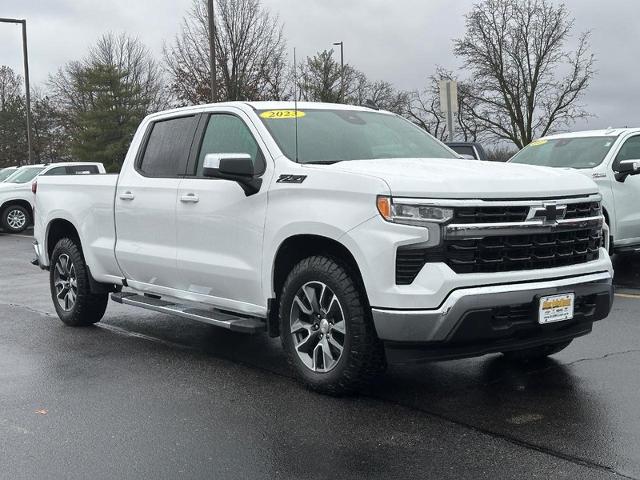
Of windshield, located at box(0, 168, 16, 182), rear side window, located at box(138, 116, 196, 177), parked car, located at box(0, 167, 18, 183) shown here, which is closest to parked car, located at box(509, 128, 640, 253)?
rear side window, located at box(138, 116, 196, 177)

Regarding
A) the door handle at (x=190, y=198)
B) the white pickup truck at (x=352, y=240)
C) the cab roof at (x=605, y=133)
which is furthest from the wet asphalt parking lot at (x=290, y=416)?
the cab roof at (x=605, y=133)

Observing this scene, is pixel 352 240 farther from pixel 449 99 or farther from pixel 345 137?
pixel 449 99

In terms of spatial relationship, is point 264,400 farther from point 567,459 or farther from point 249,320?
point 567,459

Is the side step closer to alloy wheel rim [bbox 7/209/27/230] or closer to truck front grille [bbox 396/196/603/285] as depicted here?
truck front grille [bbox 396/196/603/285]

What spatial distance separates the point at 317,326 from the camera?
4914mm

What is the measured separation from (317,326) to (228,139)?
171 cm

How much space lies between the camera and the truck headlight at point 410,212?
169 inches

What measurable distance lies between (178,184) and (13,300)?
437 cm

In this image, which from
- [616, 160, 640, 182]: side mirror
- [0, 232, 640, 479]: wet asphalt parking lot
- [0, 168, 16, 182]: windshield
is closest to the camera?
[0, 232, 640, 479]: wet asphalt parking lot

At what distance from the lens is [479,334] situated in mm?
4316

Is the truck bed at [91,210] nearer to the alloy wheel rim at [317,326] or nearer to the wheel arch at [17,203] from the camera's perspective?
the alloy wheel rim at [317,326]

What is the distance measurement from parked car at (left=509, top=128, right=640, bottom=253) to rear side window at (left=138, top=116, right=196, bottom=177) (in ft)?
15.8

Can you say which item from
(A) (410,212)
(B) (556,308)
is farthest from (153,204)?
(B) (556,308)

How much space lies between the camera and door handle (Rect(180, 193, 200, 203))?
5.74m
